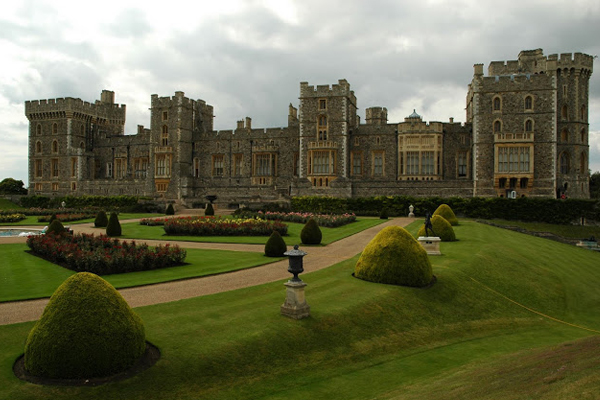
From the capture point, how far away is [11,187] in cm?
7438

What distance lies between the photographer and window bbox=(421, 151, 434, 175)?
174 feet

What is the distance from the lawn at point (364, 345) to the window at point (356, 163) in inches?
1563

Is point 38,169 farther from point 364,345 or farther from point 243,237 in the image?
point 364,345

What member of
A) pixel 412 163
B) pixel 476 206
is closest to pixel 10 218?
pixel 476 206

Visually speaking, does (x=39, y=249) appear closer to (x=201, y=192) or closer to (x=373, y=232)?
(x=373, y=232)

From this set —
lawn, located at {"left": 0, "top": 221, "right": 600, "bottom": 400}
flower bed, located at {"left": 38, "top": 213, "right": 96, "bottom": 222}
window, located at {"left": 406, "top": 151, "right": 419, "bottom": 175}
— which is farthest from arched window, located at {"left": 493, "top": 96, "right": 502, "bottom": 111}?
flower bed, located at {"left": 38, "top": 213, "right": 96, "bottom": 222}

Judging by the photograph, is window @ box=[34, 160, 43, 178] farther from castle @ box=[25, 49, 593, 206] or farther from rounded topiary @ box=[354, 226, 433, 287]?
rounded topiary @ box=[354, 226, 433, 287]

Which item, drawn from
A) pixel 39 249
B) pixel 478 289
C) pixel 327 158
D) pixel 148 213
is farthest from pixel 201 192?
pixel 478 289

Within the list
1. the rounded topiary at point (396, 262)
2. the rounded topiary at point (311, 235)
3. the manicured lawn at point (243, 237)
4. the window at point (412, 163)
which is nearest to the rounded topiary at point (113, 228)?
the manicured lawn at point (243, 237)

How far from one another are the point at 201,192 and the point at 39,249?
3948 centimetres

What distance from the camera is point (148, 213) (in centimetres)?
4934

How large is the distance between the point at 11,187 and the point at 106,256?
70532 mm

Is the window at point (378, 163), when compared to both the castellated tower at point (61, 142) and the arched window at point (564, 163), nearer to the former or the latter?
the arched window at point (564, 163)

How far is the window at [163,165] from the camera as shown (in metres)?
61.0
